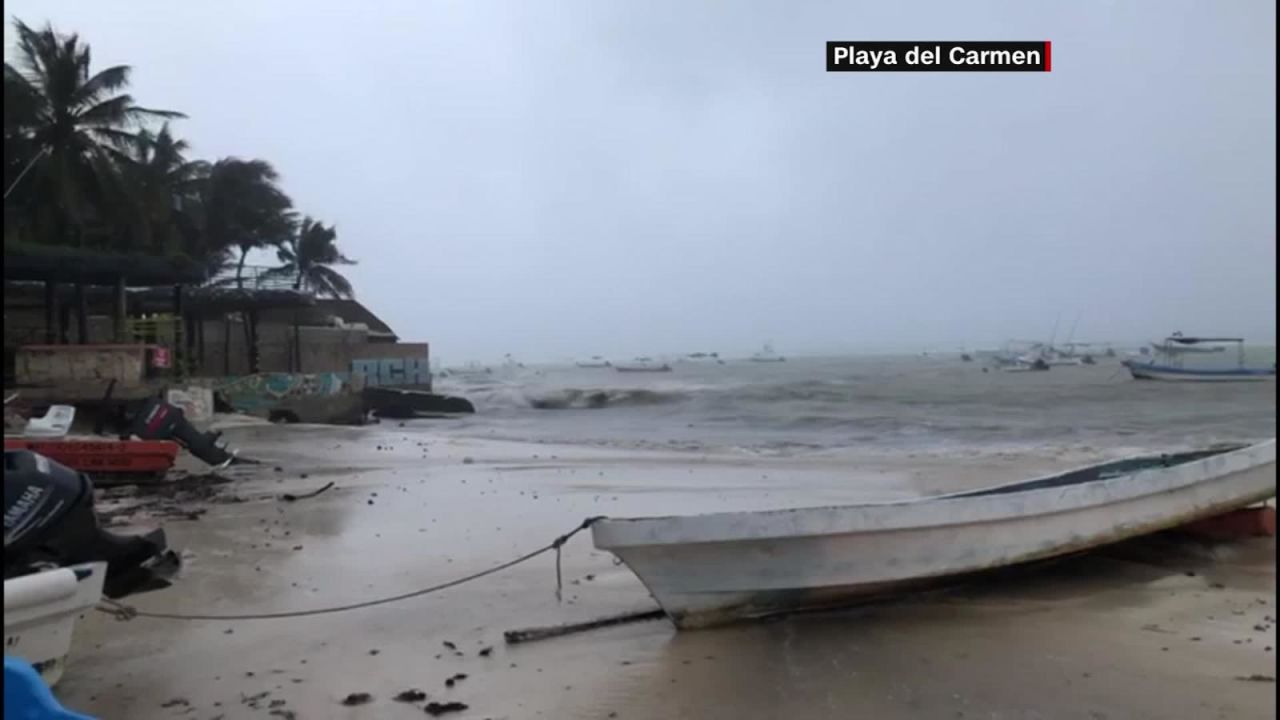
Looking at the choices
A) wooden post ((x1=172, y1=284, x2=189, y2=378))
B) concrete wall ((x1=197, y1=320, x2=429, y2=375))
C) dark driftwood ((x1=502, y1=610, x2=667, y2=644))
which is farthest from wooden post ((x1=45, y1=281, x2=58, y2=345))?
dark driftwood ((x1=502, y1=610, x2=667, y2=644))

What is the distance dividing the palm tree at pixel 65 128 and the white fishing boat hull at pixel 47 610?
2626 centimetres

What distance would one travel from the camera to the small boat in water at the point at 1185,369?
5028 centimetres

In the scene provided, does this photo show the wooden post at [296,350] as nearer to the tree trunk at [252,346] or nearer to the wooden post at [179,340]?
the tree trunk at [252,346]

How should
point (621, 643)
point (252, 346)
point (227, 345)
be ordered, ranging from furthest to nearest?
1. point (227, 345)
2. point (252, 346)
3. point (621, 643)

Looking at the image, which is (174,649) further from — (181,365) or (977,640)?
(181,365)

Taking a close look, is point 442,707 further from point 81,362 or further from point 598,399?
point 598,399

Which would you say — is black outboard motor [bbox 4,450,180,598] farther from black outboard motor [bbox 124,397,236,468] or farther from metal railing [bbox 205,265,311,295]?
metal railing [bbox 205,265,311,295]

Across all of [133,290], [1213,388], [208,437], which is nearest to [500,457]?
[208,437]

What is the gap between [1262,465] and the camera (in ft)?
27.5

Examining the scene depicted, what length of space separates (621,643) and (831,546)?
141cm

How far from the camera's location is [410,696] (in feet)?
17.0

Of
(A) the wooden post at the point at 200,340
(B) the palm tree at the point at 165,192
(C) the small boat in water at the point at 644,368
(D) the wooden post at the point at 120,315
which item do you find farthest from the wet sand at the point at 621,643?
(C) the small boat in water at the point at 644,368

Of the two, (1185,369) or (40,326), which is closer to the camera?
(40,326)

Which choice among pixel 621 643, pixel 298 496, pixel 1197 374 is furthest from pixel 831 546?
pixel 1197 374
